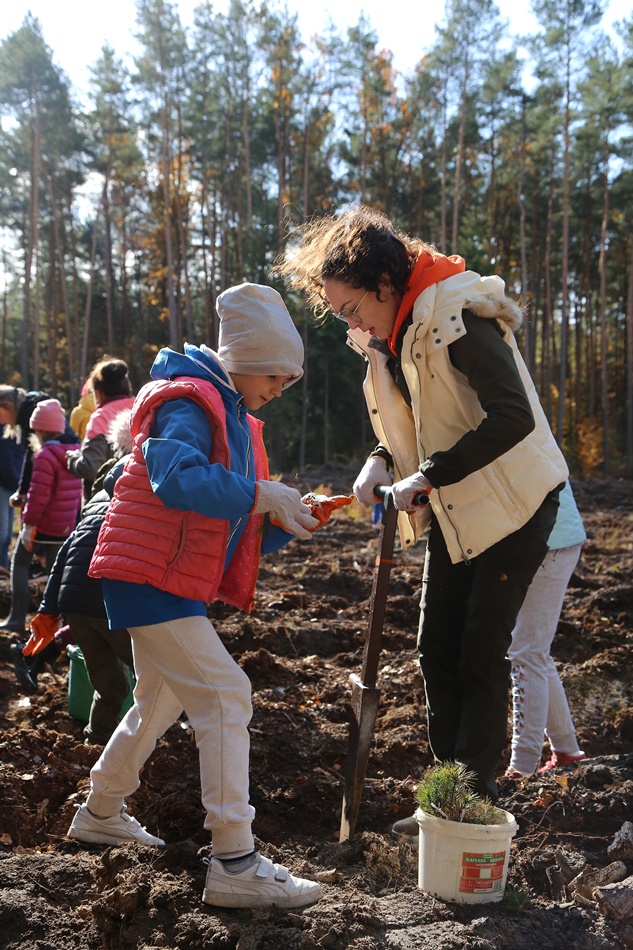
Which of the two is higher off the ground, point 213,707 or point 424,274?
point 424,274

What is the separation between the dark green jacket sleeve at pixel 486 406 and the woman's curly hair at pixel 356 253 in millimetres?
288

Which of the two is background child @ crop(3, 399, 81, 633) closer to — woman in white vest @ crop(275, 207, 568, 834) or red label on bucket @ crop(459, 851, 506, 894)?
woman in white vest @ crop(275, 207, 568, 834)

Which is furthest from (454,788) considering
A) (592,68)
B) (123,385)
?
(592,68)

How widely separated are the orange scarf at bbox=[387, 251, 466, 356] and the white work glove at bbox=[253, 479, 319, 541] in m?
0.71

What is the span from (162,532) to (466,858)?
1.20m

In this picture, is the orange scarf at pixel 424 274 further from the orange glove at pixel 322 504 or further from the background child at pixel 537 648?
the background child at pixel 537 648

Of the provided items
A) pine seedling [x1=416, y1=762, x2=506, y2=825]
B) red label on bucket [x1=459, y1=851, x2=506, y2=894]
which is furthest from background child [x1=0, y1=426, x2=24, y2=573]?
Answer: red label on bucket [x1=459, y1=851, x2=506, y2=894]

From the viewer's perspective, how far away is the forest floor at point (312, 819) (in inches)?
87.6

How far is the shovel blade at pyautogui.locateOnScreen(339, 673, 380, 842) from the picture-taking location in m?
2.93

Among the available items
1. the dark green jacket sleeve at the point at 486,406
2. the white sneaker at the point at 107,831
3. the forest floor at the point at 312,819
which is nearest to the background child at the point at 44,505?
the forest floor at the point at 312,819

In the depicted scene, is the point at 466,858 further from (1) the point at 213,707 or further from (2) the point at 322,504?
(2) the point at 322,504

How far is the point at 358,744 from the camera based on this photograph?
2939mm

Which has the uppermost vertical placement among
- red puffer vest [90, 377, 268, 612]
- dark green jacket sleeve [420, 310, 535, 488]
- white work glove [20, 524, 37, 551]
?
dark green jacket sleeve [420, 310, 535, 488]

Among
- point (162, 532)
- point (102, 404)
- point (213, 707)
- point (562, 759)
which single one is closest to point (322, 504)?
point (162, 532)
